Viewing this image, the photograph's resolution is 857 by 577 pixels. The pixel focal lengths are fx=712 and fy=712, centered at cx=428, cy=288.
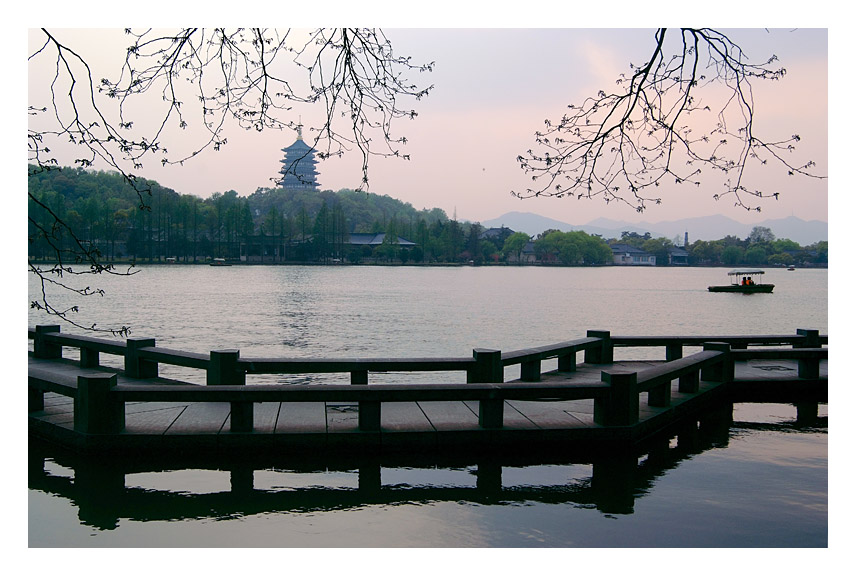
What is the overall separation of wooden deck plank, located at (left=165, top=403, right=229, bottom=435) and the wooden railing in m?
0.32

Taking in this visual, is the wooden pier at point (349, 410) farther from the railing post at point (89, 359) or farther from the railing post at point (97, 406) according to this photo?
the railing post at point (89, 359)

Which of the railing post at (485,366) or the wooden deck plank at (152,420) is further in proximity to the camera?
the railing post at (485,366)

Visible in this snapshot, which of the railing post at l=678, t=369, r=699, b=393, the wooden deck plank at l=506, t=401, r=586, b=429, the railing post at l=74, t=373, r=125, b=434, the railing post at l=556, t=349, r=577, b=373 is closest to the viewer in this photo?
the railing post at l=74, t=373, r=125, b=434

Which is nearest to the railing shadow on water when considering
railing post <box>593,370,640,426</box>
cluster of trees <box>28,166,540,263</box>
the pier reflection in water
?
the pier reflection in water

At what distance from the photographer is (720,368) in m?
11.7

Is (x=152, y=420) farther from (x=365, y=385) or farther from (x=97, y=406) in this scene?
(x=365, y=385)

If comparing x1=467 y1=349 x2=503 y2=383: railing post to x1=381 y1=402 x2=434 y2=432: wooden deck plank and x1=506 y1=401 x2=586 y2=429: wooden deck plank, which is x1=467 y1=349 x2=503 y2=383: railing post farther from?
x1=381 y1=402 x2=434 y2=432: wooden deck plank

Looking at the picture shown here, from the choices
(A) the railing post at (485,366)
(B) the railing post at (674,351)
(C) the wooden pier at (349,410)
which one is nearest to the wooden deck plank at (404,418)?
(C) the wooden pier at (349,410)

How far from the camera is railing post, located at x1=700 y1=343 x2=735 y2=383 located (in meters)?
11.5

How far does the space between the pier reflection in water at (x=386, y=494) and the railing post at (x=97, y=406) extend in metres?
0.35

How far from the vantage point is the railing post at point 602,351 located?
1314 centimetres

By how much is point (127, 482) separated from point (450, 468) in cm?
341

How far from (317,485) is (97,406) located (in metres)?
2.55
